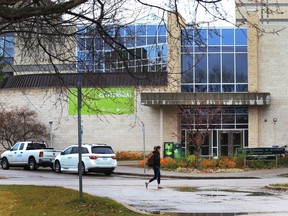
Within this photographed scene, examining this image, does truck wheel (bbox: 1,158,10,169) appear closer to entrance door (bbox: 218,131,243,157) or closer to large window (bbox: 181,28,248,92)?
large window (bbox: 181,28,248,92)

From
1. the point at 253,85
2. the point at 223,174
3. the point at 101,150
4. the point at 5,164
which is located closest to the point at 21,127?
the point at 5,164

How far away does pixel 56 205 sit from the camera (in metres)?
12.6

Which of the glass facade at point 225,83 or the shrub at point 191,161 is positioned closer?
the shrub at point 191,161

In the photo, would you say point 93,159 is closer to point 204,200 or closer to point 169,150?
point 169,150

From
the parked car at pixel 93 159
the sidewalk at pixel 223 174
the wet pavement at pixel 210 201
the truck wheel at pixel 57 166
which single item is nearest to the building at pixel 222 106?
the sidewalk at pixel 223 174

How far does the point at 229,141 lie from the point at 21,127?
18.3m

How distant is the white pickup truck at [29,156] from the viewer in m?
32.7

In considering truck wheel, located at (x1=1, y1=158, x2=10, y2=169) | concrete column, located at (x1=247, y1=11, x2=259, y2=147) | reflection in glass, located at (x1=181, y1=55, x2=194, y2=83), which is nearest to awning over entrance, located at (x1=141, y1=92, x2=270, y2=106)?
concrete column, located at (x1=247, y1=11, x2=259, y2=147)

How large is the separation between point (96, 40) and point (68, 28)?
1.34 m

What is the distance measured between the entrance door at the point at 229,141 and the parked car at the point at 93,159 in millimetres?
18763

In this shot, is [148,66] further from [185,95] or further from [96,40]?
[185,95]

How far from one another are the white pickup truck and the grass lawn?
17.4 metres

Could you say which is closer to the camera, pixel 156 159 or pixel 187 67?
pixel 156 159

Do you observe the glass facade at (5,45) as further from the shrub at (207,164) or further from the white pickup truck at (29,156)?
the shrub at (207,164)
